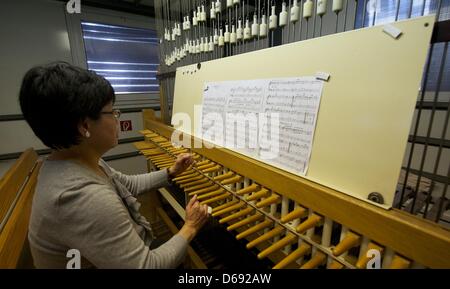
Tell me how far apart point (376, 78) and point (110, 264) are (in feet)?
2.73

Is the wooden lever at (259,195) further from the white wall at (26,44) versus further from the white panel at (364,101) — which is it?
the white wall at (26,44)

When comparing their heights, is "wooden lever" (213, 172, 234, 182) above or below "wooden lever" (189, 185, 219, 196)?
above

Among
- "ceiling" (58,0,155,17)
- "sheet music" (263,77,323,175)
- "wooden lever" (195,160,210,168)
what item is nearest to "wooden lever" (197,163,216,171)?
"wooden lever" (195,160,210,168)

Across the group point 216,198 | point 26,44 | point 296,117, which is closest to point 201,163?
point 216,198

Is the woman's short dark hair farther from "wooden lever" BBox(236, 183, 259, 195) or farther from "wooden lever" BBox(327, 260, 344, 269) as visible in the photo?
"wooden lever" BBox(327, 260, 344, 269)

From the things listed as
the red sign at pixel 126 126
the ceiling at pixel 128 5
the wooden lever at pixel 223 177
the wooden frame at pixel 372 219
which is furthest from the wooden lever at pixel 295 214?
the ceiling at pixel 128 5

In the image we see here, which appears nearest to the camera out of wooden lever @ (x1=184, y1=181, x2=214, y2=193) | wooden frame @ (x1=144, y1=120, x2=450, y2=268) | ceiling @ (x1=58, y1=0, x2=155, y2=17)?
wooden frame @ (x1=144, y1=120, x2=450, y2=268)

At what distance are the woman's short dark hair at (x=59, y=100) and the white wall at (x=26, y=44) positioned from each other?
7.23 feet

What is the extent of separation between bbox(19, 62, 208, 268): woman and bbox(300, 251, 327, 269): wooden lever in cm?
39

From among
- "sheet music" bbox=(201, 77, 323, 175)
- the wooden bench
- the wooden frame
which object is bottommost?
the wooden bench

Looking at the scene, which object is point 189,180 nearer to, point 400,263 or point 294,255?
point 294,255

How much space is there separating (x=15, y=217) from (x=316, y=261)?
1.34 m

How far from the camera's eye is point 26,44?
7.35 ft

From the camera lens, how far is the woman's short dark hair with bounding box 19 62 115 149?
0.55m
